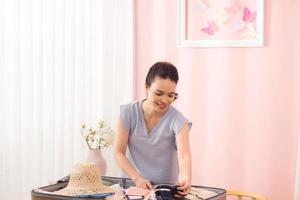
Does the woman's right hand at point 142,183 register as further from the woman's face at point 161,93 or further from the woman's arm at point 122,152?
the woman's face at point 161,93

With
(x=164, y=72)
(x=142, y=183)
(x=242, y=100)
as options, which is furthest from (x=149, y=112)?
(x=242, y=100)

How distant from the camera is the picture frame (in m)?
2.94

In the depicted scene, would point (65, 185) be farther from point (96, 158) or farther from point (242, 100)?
point (242, 100)

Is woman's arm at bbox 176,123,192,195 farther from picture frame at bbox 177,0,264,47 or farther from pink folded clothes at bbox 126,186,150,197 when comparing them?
picture frame at bbox 177,0,264,47

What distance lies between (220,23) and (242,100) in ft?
1.52

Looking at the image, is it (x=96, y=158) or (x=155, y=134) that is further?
(x=96, y=158)

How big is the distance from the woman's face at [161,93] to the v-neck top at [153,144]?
0.26 feet

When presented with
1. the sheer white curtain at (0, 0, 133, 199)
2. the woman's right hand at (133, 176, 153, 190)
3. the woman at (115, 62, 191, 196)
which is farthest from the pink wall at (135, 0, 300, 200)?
the woman's right hand at (133, 176, 153, 190)

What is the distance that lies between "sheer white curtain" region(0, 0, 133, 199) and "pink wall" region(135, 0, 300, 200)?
0.83ft

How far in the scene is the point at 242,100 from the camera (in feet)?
9.91

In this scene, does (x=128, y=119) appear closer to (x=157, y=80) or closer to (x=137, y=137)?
(x=137, y=137)

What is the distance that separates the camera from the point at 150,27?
3359 millimetres

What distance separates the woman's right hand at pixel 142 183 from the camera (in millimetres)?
2068

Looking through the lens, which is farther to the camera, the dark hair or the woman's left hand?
the dark hair
